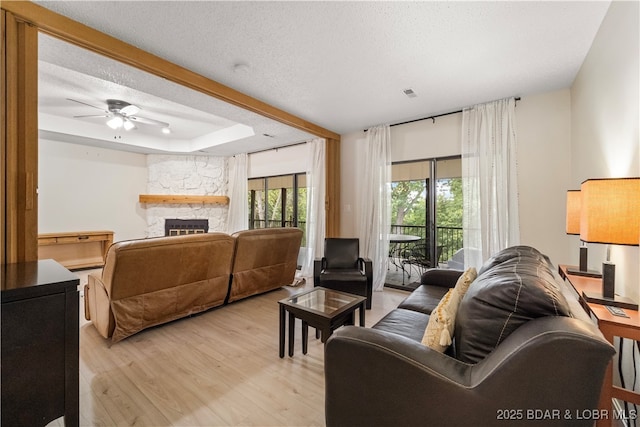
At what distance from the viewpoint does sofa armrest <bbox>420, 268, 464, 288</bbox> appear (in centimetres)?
246

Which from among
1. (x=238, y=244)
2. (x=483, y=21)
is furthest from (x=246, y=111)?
(x=483, y=21)

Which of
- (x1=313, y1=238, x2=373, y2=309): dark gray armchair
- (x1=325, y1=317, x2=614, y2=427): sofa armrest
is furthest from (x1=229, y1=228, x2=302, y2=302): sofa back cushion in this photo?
(x1=325, y1=317, x2=614, y2=427): sofa armrest

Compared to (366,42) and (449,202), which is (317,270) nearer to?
(449,202)

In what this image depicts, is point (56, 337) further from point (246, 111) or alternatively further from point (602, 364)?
point (246, 111)

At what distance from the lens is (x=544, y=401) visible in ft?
2.74

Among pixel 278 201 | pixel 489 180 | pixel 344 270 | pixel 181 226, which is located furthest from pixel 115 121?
pixel 489 180

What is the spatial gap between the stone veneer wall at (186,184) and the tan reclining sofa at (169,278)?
3.77 m

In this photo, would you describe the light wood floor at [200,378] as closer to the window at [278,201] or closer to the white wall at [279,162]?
the window at [278,201]

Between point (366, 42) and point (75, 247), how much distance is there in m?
6.41

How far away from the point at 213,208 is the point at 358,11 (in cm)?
586

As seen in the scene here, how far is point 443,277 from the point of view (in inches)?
98.4

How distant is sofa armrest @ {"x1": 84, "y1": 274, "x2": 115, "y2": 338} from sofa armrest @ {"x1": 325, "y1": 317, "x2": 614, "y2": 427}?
7.08 feet

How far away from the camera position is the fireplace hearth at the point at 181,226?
20.5ft

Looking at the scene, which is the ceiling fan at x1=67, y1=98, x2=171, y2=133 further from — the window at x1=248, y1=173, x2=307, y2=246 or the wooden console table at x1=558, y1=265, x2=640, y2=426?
the wooden console table at x1=558, y1=265, x2=640, y2=426
